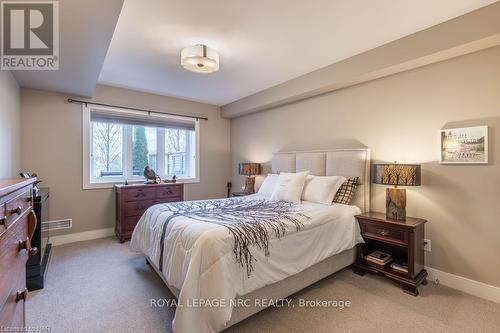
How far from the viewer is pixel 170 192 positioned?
4203 mm

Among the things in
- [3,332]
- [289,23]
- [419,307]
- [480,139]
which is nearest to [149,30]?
[289,23]

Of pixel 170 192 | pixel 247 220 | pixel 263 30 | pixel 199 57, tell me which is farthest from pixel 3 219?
pixel 170 192

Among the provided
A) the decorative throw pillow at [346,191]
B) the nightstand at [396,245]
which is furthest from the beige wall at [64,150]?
the nightstand at [396,245]

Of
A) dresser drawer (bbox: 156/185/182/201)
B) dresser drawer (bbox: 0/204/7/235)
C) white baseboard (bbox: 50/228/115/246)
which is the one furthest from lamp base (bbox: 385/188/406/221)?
white baseboard (bbox: 50/228/115/246)

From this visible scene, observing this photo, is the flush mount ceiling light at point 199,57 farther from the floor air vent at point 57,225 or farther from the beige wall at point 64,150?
the floor air vent at point 57,225

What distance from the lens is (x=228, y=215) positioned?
89.5 inches

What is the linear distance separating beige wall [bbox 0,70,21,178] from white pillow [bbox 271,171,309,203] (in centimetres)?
306

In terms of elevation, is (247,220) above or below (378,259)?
above

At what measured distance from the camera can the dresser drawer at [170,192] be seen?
13.4ft

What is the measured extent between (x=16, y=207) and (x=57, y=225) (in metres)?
3.29

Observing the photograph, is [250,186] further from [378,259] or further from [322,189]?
[378,259]

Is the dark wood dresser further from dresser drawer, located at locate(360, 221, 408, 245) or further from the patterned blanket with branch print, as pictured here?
dresser drawer, located at locate(360, 221, 408, 245)

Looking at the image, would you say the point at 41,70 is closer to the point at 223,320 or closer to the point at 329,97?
the point at 223,320

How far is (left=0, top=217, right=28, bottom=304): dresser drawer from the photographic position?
2.77ft
